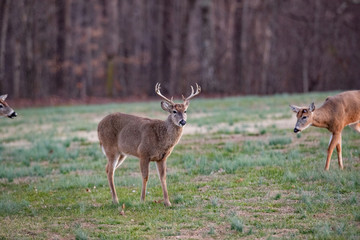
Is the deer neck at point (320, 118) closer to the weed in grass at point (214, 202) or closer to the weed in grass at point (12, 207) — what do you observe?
the weed in grass at point (214, 202)

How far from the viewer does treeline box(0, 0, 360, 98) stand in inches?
1368

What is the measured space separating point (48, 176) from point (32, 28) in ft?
87.3

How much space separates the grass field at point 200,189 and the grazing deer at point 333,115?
2.12 feet

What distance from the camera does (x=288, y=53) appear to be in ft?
123

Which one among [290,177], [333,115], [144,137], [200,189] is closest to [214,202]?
[200,189]

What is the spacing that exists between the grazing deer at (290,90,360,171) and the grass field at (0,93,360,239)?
0.65 m

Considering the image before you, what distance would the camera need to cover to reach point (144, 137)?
9.51m

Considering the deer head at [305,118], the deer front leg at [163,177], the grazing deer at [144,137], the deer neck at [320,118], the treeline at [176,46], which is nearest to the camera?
the deer front leg at [163,177]

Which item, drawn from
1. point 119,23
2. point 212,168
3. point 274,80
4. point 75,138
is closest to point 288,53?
point 274,80

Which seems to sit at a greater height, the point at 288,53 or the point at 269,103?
the point at 288,53

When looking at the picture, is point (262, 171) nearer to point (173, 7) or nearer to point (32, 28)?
point (32, 28)

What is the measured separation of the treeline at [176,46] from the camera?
34750 mm

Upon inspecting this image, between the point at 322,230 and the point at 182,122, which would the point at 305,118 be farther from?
the point at 322,230

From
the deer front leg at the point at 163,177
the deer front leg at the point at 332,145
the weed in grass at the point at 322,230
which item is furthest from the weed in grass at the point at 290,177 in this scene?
the weed in grass at the point at 322,230
